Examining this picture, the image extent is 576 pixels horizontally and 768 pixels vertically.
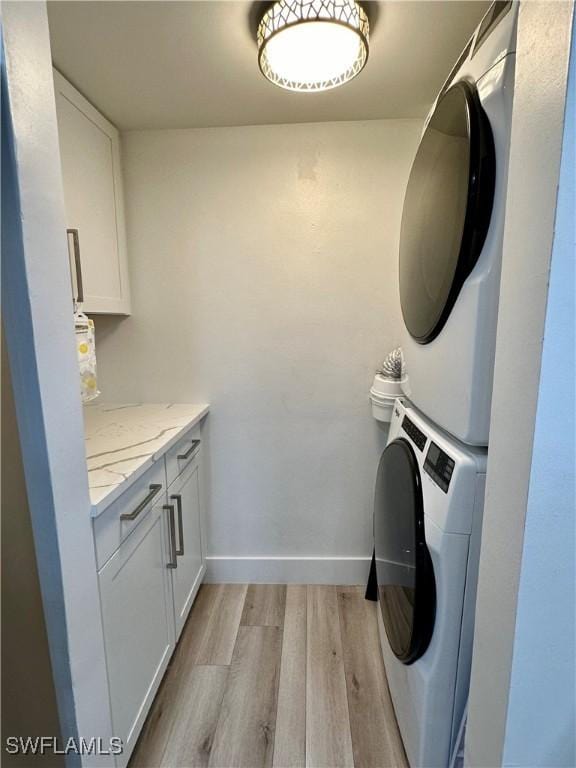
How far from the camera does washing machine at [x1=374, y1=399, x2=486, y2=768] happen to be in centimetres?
84

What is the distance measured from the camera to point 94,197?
1486mm

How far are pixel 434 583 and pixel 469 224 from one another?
0.87 m

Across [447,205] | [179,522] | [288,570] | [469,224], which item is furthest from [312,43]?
[288,570]

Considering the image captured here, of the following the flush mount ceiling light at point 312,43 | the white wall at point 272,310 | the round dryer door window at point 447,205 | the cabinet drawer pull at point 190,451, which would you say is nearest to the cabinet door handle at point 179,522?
the cabinet drawer pull at point 190,451

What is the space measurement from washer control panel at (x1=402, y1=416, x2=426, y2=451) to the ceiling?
1.24m

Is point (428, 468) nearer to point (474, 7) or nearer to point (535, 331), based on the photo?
point (535, 331)

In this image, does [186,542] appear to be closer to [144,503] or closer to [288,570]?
[144,503]

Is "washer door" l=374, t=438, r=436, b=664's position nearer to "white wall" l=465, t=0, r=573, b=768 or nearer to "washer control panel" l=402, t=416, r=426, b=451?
"washer control panel" l=402, t=416, r=426, b=451

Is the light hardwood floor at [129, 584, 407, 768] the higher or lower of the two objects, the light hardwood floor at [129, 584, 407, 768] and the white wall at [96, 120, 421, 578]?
the lower

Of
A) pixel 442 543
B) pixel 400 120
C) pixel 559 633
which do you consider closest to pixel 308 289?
pixel 400 120

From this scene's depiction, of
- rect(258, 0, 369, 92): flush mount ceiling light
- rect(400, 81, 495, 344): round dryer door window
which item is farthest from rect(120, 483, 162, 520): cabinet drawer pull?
rect(258, 0, 369, 92): flush mount ceiling light

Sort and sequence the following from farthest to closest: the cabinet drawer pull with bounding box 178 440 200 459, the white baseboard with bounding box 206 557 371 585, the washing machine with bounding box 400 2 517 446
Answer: the white baseboard with bounding box 206 557 371 585 < the cabinet drawer pull with bounding box 178 440 200 459 < the washing machine with bounding box 400 2 517 446

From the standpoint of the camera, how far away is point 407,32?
1121mm

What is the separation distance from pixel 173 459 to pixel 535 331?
127 cm
